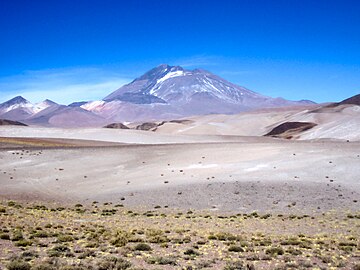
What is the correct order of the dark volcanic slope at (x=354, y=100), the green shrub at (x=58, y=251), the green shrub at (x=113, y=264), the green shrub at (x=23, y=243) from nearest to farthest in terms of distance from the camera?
the green shrub at (x=113, y=264) < the green shrub at (x=58, y=251) < the green shrub at (x=23, y=243) < the dark volcanic slope at (x=354, y=100)

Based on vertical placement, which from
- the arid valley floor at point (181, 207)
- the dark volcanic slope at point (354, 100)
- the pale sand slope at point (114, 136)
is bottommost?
the arid valley floor at point (181, 207)

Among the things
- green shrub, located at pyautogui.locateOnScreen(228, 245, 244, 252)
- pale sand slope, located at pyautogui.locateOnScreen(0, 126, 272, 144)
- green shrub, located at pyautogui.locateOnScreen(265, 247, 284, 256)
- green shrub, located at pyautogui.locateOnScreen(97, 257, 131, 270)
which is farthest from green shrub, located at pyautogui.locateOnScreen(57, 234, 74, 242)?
pale sand slope, located at pyautogui.locateOnScreen(0, 126, 272, 144)

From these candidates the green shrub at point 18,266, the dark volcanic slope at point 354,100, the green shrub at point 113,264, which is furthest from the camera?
the dark volcanic slope at point 354,100

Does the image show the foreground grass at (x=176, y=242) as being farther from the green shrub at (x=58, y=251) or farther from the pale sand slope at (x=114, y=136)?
the pale sand slope at (x=114, y=136)

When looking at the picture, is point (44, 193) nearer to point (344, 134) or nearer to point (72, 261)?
point (72, 261)

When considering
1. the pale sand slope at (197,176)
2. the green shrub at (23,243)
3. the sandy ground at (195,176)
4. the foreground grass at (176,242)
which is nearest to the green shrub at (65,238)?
the foreground grass at (176,242)

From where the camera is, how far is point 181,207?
72.6ft

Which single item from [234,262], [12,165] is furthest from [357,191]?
[12,165]

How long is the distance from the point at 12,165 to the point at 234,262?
101 feet

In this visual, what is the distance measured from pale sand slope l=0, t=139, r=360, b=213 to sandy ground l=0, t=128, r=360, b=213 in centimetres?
5

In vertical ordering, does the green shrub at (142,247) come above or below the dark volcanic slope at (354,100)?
below

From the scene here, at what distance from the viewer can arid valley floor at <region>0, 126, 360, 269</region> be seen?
10156 mm

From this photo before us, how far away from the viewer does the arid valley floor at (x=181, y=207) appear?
10156mm

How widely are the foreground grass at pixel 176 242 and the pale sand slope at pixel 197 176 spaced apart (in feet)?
14.0
